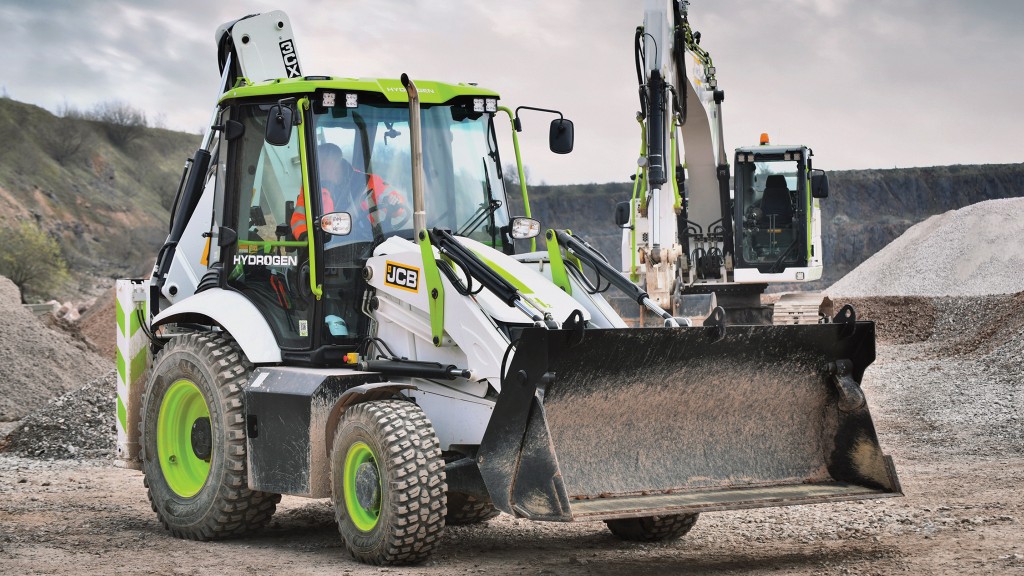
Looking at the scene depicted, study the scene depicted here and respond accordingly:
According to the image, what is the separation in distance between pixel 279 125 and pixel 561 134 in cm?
196

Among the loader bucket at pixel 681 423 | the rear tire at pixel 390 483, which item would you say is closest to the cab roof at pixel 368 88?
the rear tire at pixel 390 483

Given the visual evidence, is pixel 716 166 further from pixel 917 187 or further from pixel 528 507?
pixel 917 187

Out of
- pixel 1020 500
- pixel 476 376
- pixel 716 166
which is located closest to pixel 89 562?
pixel 476 376

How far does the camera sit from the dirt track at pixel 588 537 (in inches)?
266

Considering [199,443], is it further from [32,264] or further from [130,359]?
[32,264]

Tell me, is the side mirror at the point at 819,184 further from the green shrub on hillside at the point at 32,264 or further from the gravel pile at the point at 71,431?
the green shrub on hillside at the point at 32,264

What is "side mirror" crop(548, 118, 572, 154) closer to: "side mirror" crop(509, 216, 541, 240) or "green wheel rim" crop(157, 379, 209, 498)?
"side mirror" crop(509, 216, 541, 240)

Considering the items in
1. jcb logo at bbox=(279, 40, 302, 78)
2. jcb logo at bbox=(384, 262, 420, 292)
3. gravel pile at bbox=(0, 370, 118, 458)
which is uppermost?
jcb logo at bbox=(279, 40, 302, 78)

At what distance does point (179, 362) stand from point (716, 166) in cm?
1185

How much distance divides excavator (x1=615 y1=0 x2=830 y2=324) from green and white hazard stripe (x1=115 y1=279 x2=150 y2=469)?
6909 millimetres

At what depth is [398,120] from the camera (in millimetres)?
7691

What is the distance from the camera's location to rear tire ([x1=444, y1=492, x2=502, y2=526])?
8.27 m

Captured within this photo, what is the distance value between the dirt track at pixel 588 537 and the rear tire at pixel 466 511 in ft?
0.25

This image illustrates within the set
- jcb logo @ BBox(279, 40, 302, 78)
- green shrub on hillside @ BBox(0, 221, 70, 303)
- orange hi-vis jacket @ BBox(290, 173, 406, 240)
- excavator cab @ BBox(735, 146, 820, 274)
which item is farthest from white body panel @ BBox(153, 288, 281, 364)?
green shrub on hillside @ BBox(0, 221, 70, 303)
